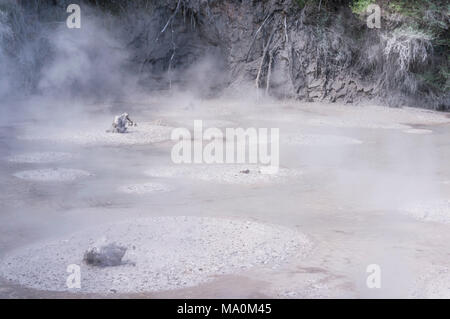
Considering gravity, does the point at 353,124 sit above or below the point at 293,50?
below

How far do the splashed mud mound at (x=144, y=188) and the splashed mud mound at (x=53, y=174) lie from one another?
92cm

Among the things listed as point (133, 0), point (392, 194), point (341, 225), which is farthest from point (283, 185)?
point (133, 0)

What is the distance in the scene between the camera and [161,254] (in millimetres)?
5969

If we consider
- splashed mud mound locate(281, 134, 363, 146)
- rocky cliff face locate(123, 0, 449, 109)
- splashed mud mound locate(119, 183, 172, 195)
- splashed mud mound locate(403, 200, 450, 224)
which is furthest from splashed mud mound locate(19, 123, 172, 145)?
rocky cliff face locate(123, 0, 449, 109)

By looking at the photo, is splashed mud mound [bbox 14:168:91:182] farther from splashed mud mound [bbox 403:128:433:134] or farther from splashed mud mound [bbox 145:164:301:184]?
splashed mud mound [bbox 403:128:433:134]

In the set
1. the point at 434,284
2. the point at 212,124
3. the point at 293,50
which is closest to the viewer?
the point at 434,284

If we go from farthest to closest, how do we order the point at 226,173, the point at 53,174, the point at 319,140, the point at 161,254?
the point at 319,140
the point at 226,173
the point at 53,174
the point at 161,254

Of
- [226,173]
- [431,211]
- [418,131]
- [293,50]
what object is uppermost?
[293,50]

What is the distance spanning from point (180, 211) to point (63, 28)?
11520mm

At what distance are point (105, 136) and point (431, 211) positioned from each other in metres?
6.81

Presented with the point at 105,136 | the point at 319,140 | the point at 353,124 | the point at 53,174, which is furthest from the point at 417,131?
the point at 53,174

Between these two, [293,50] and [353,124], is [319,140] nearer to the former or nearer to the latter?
[353,124]

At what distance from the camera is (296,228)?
23.1 feet

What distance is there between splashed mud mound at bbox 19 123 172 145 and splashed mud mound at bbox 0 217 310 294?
5.37 metres
